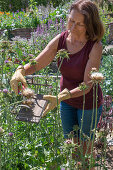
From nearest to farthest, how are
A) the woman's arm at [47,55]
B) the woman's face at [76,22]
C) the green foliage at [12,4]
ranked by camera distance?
the woman's face at [76,22] → the woman's arm at [47,55] → the green foliage at [12,4]

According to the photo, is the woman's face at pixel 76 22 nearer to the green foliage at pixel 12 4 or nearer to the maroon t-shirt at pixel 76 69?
the maroon t-shirt at pixel 76 69

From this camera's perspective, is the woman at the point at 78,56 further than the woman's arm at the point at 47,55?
No

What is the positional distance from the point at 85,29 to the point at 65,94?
61cm

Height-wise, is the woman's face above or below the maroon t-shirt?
above

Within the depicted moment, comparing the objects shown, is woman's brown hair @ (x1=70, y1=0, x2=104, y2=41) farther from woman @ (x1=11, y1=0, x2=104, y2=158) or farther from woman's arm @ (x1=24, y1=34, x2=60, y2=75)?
woman's arm @ (x1=24, y1=34, x2=60, y2=75)

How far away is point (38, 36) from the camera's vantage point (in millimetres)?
5047

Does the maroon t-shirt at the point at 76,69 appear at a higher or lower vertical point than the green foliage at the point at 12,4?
lower

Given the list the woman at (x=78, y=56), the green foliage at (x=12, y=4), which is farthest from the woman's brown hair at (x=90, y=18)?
the green foliage at (x=12, y=4)

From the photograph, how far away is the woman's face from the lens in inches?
77.6

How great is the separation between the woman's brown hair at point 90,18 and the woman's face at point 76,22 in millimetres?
26

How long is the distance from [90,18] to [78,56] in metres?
0.31

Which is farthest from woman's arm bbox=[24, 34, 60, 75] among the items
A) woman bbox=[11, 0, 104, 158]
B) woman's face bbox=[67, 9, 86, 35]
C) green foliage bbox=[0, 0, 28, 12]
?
green foliage bbox=[0, 0, 28, 12]

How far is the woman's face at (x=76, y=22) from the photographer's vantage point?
197cm

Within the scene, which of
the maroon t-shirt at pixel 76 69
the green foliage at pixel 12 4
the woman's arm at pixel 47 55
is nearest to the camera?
the maroon t-shirt at pixel 76 69
